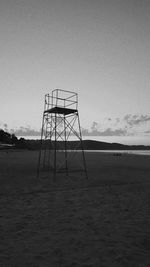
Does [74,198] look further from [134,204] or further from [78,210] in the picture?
[134,204]

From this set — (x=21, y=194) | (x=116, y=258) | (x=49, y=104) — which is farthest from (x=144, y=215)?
(x=49, y=104)

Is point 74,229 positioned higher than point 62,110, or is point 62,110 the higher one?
point 62,110

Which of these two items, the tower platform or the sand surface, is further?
the tower platform

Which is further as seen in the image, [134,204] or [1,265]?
[134,204]

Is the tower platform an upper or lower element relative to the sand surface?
upper

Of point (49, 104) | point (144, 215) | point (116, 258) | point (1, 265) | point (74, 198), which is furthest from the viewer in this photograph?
point (49, 104)

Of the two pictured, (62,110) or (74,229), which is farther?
(62,110)

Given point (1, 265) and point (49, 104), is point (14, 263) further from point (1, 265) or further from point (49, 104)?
point (49, 104)

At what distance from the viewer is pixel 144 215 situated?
7051mm

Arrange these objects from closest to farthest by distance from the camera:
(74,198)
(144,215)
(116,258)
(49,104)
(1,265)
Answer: (1,265) < (116,258) < (144,215) < (74,198) < (49,104)

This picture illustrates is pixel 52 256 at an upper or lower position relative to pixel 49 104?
lower

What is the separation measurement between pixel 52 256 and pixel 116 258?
1325 millimetres

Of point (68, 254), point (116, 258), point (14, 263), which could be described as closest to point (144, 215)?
point (116, 258)

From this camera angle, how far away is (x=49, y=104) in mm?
15734
